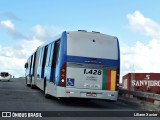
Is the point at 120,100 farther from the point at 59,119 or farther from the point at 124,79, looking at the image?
the point at 59,119

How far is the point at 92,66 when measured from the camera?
19203mm

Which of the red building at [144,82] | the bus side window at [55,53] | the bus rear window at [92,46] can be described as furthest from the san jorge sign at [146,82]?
the bus side window at [55,53]

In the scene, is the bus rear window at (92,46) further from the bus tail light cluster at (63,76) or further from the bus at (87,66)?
the bus tail light cluster at (63,76)

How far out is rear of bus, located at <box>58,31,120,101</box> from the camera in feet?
61.8

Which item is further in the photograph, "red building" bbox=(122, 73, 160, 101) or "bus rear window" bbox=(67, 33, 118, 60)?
"red building" bbox=(122, 73, 160, 101)

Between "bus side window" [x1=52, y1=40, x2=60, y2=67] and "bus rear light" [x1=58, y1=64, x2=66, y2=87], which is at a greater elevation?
"bus side window" [x1=52, y1=40, x2=60, y2=67]

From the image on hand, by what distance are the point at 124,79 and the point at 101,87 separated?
28.1 ft

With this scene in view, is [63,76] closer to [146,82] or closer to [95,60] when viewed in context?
[95,60]

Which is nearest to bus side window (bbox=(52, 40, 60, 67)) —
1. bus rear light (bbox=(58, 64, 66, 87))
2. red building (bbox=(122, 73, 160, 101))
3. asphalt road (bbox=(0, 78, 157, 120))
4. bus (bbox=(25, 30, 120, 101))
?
bus (bbox=(25, 30, 120, 101))

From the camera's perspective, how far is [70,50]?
1894cm

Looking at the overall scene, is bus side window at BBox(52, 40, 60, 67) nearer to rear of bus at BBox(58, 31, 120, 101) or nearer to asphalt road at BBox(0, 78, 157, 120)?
rear of bus at BBox(58, 31, 120, 101)

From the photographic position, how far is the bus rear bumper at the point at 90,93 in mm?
18719

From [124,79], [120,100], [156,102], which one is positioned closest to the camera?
[156,102]

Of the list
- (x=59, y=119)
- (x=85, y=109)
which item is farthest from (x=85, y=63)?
(x=59, y=119)
